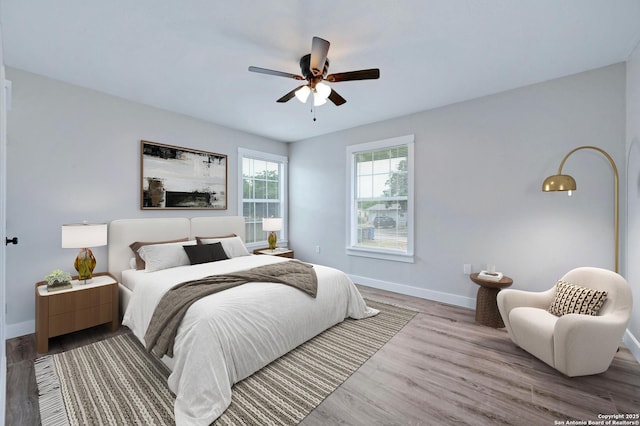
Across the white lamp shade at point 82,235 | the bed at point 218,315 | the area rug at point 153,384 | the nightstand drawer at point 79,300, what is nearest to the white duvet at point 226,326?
the bed at point 218,315

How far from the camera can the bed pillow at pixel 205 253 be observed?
10.5 ft

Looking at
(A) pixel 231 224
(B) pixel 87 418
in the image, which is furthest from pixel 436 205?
(B) pixel 87 418

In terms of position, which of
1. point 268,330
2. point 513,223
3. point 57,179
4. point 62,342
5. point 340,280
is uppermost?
point 57,179

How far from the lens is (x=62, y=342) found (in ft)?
8.36

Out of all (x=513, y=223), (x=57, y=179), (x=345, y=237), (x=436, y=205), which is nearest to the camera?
(x=57, y=179)

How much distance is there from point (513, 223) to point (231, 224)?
3.90 metres

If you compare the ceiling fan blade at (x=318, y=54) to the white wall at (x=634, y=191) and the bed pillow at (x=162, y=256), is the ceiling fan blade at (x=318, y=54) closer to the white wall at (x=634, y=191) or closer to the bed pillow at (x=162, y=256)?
the bed pillow at (x=162, y=256)

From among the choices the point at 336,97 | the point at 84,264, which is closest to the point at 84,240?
the point at 84,264

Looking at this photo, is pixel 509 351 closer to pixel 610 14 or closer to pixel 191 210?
pixel 610 14

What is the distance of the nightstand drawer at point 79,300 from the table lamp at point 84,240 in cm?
22

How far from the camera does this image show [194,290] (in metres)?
2.15

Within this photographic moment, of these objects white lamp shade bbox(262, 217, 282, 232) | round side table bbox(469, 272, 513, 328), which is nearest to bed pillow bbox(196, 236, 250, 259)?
white lamp shade bbox(262, 217, 282, 232)

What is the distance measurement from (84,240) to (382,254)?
3.72 meters

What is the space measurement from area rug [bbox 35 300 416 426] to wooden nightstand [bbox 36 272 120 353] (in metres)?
0.24
